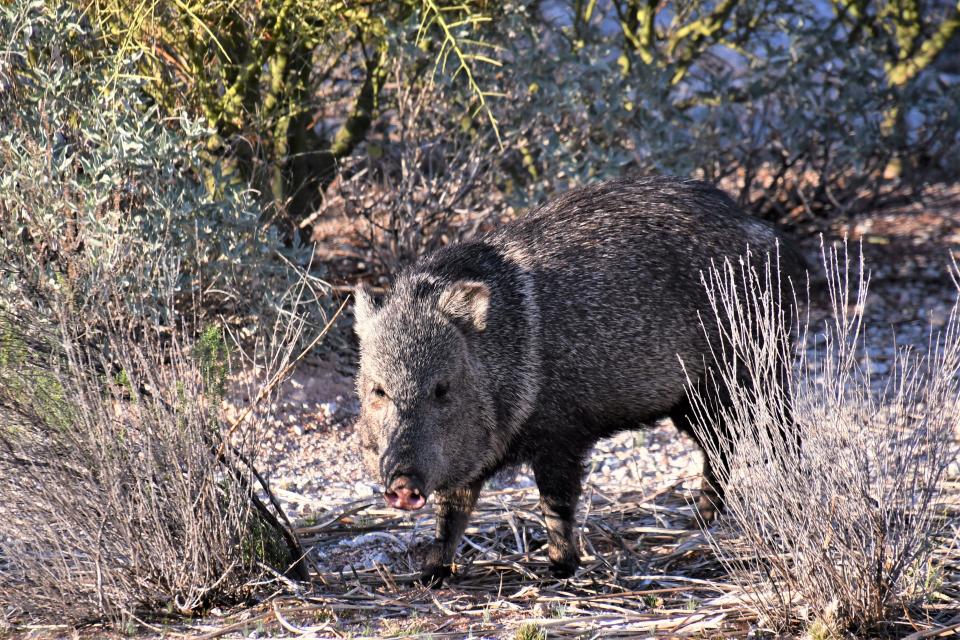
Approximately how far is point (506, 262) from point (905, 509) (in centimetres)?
160

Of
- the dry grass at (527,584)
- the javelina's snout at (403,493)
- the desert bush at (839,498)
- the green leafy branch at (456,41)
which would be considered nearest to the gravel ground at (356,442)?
the dry grass at (527,584)

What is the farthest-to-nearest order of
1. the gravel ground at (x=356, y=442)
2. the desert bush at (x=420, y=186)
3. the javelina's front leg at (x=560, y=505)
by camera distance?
the desert bush at (x=420, y=186) < the gravel ground at (x=356, y=442) < the javelina's front leg at (x=560, y=505)

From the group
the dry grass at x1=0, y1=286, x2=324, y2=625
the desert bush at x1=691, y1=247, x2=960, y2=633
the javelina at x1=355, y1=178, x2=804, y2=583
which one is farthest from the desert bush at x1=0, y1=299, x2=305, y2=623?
the desert bush at x1=691, y1=247, x2=960, y2=633

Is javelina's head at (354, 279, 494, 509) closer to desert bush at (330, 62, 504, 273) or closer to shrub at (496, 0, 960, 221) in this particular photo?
desert bush at (330, 62, 504, 273)

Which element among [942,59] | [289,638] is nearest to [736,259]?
[289,638]

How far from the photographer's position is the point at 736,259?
173 inches

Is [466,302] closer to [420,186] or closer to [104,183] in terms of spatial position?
[104,183]

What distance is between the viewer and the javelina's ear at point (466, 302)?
3.95m

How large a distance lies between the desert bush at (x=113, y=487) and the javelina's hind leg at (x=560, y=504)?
3.19 feet

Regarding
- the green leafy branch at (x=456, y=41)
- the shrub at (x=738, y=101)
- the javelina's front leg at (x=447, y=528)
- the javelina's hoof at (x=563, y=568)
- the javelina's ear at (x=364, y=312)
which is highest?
the green leafy branch at (x=456, y=41)

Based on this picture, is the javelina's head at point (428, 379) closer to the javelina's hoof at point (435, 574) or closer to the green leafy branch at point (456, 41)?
the javelina's hoof at point (435, 574)

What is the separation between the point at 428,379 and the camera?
3.85 m

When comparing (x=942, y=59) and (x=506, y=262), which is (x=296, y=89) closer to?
(x=506, y=262)

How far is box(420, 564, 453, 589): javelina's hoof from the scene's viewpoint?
4102mm
